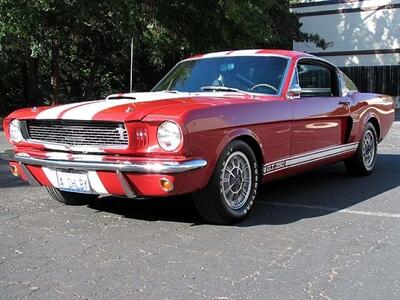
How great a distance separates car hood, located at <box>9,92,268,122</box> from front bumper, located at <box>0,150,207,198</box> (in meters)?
0.35

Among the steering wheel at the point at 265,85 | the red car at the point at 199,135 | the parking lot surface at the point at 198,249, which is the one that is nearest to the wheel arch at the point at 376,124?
the red car at the point at 199,135

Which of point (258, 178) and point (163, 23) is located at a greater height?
point (163, 23)

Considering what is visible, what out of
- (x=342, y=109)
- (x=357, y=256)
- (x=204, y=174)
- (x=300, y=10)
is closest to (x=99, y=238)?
(x=204, y=174)

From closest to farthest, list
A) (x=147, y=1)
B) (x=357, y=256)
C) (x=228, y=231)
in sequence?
(x=357, y=256) < (x=228, y=231) < (x=147, y=1)

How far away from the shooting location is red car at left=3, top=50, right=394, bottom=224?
4.53m

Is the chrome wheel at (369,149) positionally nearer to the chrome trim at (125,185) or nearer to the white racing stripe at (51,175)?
the chrome trim at (125,185)

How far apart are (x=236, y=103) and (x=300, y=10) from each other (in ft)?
106

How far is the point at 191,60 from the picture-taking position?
6652 millimetres

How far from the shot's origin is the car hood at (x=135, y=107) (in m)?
4.60

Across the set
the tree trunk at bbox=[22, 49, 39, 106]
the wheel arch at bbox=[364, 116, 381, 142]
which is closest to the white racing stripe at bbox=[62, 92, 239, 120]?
the wheel arch at bbox=[364, 116, 381, 142]

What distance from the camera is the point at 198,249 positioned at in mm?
4316

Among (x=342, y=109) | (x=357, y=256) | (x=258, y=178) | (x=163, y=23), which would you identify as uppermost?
(x=163, y=23)

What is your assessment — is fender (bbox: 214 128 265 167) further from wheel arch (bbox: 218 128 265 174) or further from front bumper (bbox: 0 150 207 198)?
front bumper (bbox: 0 150 207 198)

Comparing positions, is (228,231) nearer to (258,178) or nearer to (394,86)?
(258,178)
